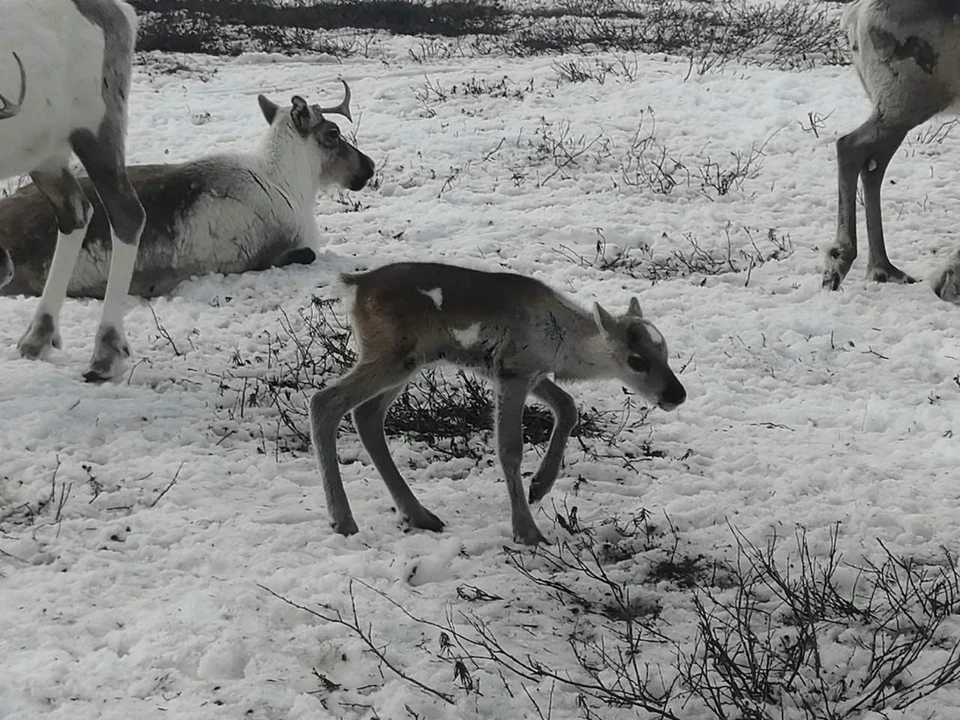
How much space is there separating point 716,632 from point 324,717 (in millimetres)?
1244

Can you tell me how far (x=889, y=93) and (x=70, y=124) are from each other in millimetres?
4975

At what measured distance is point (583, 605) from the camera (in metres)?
3.47

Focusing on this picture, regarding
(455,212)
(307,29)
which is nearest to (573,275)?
(455,212)

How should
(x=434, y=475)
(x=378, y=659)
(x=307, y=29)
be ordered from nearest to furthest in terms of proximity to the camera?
(x=378, y=659) < (x=434, y=475) < (x=307, y=29)

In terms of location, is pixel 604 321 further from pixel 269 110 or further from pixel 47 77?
pixel 269 110

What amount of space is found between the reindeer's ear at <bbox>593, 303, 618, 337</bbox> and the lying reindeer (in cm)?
388

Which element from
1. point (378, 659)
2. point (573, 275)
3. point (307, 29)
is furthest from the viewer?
point (307, 29)

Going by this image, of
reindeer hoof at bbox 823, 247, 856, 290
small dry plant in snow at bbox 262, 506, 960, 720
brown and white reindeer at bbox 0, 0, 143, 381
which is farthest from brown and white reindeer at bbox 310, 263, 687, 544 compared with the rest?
reindeer hoof at bbox 823, 247, 856, 290

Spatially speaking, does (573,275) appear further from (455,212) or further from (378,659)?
(378,659)

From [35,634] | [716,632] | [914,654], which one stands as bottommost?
[35,634]

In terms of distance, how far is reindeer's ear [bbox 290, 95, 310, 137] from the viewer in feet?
26.6

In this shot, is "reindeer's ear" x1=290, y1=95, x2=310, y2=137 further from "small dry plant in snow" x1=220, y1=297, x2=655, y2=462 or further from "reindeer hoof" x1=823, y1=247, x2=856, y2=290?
"reindeer hoof" x1=823, y1=247, x2=856, y2=290

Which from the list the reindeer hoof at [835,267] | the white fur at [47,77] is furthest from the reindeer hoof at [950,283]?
the white fur at [47,77]

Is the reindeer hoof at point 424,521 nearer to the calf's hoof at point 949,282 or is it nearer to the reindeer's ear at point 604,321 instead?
the reindeer's ear at point 604,321
